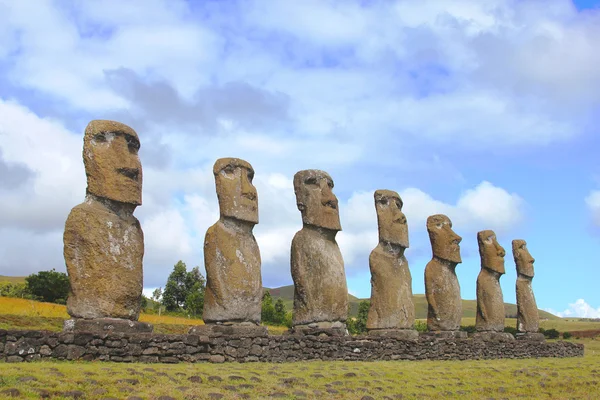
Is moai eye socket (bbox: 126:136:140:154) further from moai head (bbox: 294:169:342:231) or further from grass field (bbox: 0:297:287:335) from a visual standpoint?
grass field (bbox: 0:297:287:335)

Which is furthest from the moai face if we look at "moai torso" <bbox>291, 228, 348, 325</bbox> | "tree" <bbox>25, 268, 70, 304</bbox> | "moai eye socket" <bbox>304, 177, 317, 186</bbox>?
"tree" <bbox>25, 268, 70, 304</bbox>

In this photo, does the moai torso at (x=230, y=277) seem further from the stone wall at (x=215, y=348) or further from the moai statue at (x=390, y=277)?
the moai statue at (x=390, y=277)

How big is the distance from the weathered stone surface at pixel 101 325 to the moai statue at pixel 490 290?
49.5ft

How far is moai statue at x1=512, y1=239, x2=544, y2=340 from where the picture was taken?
28828mm

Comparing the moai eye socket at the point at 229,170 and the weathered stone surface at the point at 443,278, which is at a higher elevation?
the moai eye socket at the point at 229,170

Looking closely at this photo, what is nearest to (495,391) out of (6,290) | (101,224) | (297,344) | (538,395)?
(538,395)

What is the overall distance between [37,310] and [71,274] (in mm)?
8417

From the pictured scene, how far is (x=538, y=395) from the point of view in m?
16.3

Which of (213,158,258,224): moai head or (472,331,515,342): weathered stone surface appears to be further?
(472,331,515,342): weathered stone surface

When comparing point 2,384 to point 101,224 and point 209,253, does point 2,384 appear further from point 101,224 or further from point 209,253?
point 209,253

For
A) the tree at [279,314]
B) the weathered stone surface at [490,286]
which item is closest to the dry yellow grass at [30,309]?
the weathered stone surface at [490,286]

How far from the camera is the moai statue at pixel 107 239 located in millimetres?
14125

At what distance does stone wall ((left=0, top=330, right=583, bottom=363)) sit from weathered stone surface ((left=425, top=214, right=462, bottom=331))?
3.05 feet

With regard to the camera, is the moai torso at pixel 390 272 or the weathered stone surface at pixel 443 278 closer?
the moai torso at pixel 390 272
